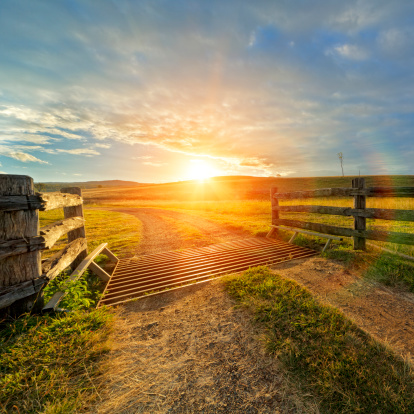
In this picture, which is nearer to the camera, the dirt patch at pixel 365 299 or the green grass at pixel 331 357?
the green grass at pixel 331 357

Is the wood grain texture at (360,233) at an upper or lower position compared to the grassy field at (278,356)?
upper

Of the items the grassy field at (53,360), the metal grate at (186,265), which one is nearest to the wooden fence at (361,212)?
the metal grate at (186,265)

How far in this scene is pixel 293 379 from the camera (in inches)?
86.5

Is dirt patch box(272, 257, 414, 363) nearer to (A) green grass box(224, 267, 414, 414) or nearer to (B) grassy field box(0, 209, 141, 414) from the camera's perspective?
(A) green grass box(224, 267, 414, 414)

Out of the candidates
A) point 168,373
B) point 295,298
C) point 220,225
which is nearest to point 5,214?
point 168,373

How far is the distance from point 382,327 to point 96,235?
10.4m

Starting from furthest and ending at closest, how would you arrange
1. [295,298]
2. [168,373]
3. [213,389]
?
[295,298]
[168,373]
[213,389]

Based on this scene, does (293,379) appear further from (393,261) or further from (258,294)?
(393,261)

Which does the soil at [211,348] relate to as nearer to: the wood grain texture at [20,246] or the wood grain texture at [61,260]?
the wood grain texture at [61,260]

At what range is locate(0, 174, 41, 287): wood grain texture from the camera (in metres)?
2.96

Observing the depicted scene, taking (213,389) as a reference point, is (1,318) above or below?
above

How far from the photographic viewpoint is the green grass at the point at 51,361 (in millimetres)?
2016

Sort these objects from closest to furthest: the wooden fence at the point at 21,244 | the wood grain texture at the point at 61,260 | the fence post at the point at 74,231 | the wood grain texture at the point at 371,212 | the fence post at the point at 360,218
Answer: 1. the wooden fence at the point at 21,244
2. the wood grain texture at the point at 61,260
3. the wood grain texture at the point at 371,212
4. the fence post at the point at 74,231
5. the fence post at the point at 360,218

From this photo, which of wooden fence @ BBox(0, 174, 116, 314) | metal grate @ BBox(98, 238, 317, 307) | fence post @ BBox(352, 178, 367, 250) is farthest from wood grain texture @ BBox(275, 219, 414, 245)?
wooden fence @ BBox(0, 174, 116, 314)
